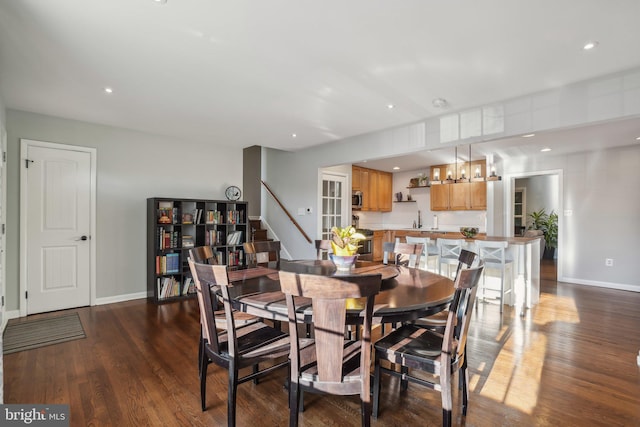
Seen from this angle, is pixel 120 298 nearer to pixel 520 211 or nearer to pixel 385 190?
pixel 385 190

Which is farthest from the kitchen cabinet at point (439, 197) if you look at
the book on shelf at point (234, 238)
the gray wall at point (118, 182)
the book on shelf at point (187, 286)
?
the book on shelf at point (187, 286)

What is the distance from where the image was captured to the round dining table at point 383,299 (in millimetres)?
Answer: 1628

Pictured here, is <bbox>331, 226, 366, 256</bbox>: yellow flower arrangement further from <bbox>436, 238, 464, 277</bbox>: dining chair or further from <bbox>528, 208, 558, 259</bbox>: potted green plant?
<bbox>528, 208, 558, 259</bbox>: potted green plant

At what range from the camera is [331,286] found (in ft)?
4.62

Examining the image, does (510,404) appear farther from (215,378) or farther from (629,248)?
(629,248)

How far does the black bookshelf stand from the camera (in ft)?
14.8

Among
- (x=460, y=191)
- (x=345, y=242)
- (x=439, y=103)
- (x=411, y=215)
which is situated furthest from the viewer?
(x=411, y=215)

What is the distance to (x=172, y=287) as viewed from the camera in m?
4.60

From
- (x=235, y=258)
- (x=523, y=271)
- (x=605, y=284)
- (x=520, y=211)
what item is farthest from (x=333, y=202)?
(x=520, y=211)

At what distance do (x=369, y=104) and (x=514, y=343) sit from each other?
279 cm

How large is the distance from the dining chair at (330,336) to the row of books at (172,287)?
3.51 meters

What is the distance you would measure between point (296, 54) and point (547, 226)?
845 cm

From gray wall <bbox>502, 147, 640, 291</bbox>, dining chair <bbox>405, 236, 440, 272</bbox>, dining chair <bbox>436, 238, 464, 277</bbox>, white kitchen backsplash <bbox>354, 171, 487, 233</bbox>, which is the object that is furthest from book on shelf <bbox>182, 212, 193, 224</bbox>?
gray wall <bbox>502, 147, 640, 291</bbox>

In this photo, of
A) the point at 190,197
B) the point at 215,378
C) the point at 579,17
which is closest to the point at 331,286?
the point at 215,378
